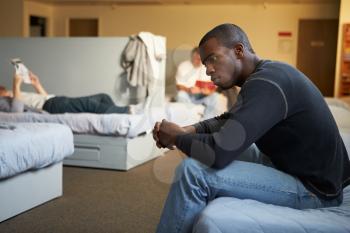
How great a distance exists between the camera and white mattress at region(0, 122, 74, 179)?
2.24 metres

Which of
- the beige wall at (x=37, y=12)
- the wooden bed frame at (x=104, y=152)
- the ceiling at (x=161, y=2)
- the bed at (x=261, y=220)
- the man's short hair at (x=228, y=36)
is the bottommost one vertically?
the wooden bed frame at (x=104, y=152)

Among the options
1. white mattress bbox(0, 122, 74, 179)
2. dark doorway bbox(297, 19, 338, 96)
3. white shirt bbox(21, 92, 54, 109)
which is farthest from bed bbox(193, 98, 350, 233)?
dark doorway bbox(297, 19, 338, 96)

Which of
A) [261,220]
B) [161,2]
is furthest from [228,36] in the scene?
[161,2]

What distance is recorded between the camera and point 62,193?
2.87 metres

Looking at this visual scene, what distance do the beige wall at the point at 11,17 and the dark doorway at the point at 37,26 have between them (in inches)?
16.4

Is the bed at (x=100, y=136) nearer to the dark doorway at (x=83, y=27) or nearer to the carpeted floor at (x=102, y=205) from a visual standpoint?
the carpeted floor at (x=102, y=205)

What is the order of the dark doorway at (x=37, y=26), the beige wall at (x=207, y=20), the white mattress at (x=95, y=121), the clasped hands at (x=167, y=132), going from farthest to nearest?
1. the dark doorway at (x=37, y=26)
2. the beige wall at (x=207, y=20)
3. the white mattress at (x=95, y=121)
4. the clasped hands at (x=167, y=132)

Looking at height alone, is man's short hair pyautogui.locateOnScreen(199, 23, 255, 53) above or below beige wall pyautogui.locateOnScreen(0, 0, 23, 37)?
below

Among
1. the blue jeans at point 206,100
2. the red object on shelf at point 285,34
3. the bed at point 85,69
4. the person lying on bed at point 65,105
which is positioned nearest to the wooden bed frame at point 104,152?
the bed at point 85,69

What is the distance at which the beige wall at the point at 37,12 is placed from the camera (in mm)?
7805

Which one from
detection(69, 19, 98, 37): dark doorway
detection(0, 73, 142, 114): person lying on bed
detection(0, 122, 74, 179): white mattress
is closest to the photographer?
detection(0, 122, 74, 179): white mattress

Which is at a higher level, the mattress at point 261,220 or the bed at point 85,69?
the bed at point 85,69

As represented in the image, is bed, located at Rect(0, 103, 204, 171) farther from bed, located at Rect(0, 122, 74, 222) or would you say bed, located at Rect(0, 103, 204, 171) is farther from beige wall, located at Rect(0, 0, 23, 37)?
beige wall, located at Rect(0, 0, 23, 37)

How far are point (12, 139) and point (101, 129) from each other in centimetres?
128
